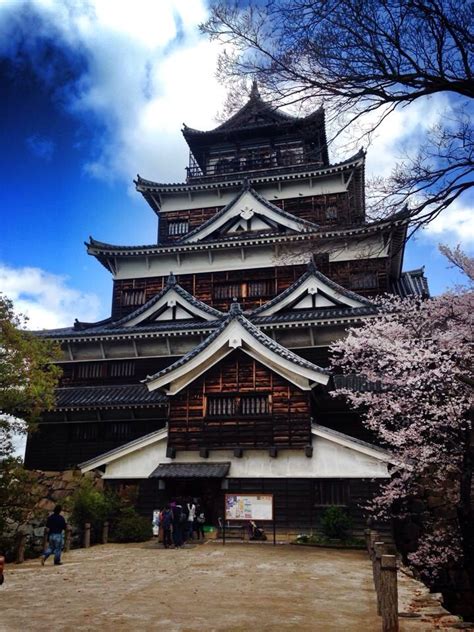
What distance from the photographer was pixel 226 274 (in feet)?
92.1

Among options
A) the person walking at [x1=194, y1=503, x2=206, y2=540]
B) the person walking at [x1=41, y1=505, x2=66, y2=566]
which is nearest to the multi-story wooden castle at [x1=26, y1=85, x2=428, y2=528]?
the person walking at [x1=194, y1=503, x2=206, y2=540]

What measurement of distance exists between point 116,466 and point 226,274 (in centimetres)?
1194

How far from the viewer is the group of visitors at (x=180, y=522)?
16.6m

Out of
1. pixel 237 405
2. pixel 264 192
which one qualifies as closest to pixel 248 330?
pixel 237 405

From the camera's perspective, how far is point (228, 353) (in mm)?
19891

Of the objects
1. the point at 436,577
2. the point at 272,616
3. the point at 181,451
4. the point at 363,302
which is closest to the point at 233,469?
the point at 181,451

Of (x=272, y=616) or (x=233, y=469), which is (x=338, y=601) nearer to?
(x=272, y=616)

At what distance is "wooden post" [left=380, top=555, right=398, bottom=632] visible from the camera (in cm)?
712

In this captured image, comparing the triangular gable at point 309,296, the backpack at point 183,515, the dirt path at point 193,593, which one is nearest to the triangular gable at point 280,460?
the backpack at point 183,515

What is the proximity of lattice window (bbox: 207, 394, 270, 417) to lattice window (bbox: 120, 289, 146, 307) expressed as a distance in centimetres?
1070

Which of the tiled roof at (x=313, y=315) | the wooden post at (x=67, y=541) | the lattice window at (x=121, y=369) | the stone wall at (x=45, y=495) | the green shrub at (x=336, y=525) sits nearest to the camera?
the stone wall at (x=45, y=495)

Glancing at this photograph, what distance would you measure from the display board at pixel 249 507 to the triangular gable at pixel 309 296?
29.2 ft

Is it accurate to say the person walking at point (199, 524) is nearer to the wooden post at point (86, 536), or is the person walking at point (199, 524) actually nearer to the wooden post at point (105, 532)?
the wooden post at point (105, 532)

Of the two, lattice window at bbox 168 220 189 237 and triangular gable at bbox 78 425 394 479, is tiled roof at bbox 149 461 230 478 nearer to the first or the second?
triangular gable at bbox 78 425 394 479
